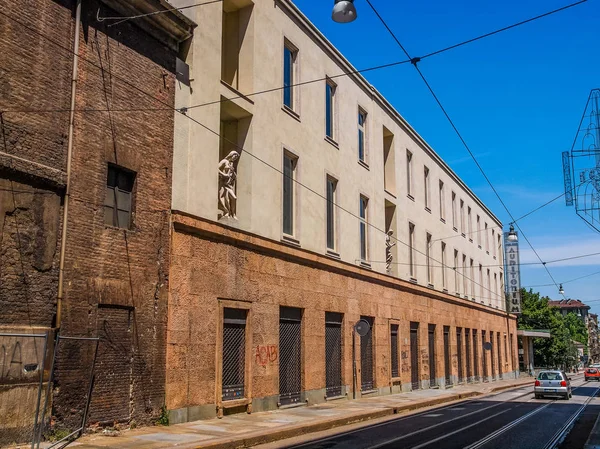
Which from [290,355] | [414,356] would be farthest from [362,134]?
[290,355]

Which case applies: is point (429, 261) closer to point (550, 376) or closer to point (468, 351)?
point (550, 376)

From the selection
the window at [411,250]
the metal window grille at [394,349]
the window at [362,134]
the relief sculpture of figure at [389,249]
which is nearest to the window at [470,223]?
the window at [411,250]

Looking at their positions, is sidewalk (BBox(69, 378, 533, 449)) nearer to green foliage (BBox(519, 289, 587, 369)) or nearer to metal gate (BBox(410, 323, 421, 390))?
metal gate (BBox(410, 323, 421, 390))

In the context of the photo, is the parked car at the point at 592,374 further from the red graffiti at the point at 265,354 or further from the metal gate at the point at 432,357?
the red graffiti at the point at 265,354

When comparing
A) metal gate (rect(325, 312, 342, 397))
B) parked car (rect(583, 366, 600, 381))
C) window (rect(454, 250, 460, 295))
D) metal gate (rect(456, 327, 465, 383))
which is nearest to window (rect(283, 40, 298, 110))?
metal gate (rect(325, 312, 342, 397))

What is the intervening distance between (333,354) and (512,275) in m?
35.7

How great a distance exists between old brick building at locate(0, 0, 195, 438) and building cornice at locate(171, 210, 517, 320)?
85 centimetres

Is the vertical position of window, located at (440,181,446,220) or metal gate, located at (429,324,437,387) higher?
window, located at (440,181,446,220)

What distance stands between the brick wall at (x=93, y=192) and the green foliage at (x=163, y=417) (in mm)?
157

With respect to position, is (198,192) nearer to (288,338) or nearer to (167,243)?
(167,243)

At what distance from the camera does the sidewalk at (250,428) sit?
12.2 m

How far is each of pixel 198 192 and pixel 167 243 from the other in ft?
6.14

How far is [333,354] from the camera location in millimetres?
23500

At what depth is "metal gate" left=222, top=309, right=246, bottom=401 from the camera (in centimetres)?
1739
